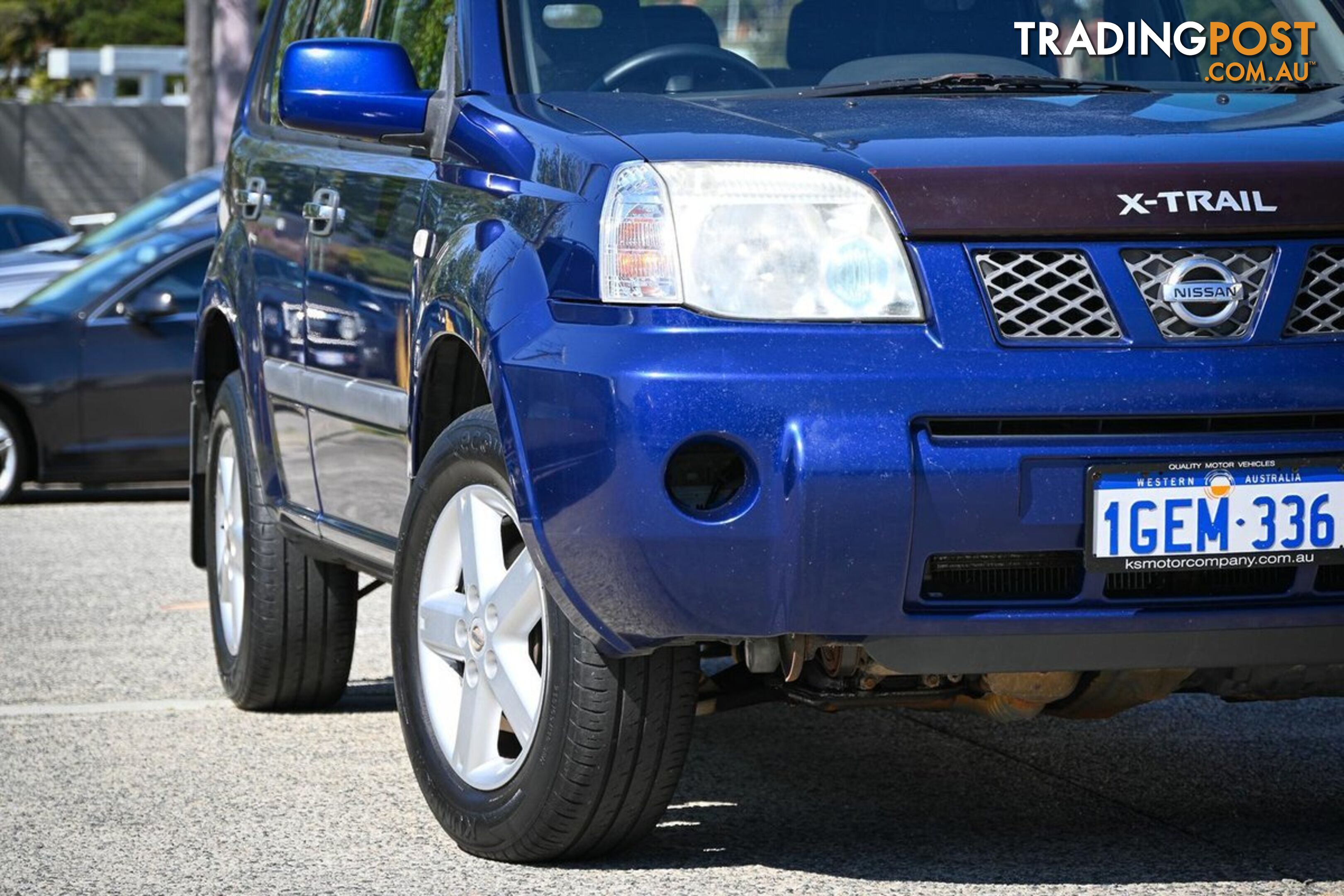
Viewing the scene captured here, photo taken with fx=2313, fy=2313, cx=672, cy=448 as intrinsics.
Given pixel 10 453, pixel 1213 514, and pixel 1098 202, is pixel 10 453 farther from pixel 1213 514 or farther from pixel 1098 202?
pixel 1213 514

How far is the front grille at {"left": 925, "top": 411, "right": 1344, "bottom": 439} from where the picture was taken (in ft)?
11.2

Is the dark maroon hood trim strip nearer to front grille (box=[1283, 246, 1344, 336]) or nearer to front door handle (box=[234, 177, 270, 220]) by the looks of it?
front grille (box=[1283, 246, 1344, 336])

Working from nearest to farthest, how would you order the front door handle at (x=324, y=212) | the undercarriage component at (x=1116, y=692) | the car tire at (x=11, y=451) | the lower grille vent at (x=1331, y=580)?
the lower grille vent at (x=1331, y=580), the undercarriage component at (x=1116, y=692), the front door handle at (x=324, y=212), the car tire at (x=11, y=451)

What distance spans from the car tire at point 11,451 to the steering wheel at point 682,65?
25.5 ft

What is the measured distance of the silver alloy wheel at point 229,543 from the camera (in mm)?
5844

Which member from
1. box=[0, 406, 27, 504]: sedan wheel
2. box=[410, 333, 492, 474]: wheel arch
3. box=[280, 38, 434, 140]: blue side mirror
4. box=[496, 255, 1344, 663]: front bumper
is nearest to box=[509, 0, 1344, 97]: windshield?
box=[280, 38, 434, 140]: blue side mirror

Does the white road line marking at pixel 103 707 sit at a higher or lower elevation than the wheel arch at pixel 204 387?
lower

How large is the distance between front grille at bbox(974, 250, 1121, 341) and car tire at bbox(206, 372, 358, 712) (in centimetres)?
249

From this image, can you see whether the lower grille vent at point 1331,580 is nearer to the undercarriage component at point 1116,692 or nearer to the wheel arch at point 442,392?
the undercarriage component at point 1116,692

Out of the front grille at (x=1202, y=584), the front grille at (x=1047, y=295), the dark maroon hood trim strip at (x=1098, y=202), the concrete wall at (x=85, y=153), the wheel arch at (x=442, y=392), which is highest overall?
the dark maroon hood trim strip at (x=1098, y=202)

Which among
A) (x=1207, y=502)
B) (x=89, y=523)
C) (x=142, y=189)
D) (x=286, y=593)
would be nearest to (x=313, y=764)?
(x=286, y=593)

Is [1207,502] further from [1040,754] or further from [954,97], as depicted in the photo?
[1040,754]

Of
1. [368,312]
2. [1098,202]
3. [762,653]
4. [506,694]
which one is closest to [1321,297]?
[1098,202]

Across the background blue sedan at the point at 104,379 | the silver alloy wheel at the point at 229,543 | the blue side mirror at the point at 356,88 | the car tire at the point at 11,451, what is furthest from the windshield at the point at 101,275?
the blue side mirror at the point at 356,88
